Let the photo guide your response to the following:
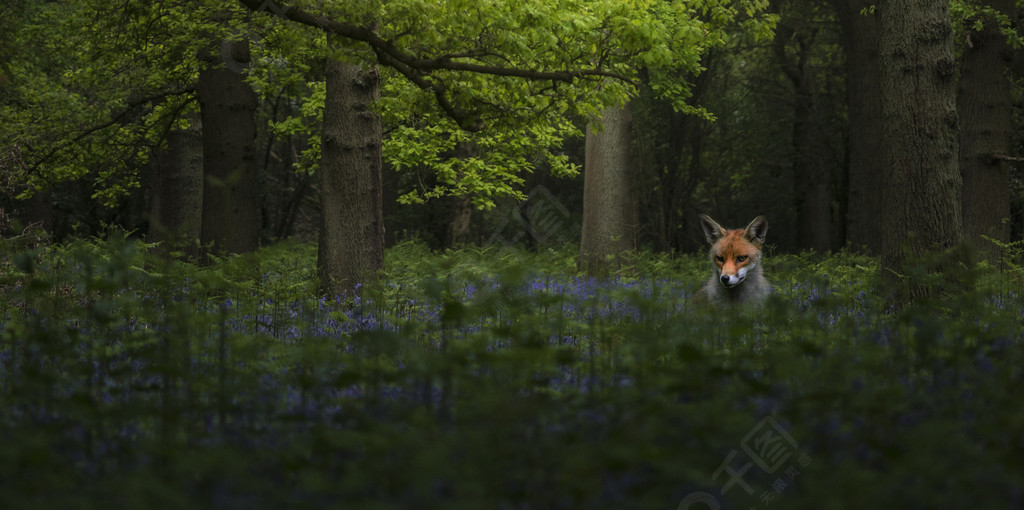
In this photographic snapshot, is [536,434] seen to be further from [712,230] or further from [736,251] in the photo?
[712,230]

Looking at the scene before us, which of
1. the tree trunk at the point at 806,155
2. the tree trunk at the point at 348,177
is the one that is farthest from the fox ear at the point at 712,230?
the tree trunk at the point at 806,155

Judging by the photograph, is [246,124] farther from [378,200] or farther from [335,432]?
[335,432]

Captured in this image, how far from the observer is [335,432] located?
10.8 ft

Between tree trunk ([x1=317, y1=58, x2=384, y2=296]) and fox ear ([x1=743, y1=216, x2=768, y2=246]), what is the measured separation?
460cm

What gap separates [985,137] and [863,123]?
4.89 metres

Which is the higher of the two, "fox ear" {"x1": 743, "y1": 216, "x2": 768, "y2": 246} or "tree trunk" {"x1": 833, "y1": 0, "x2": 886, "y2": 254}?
"tree trunk" {"x1": 833, "y1": 0, "x2": 886, "y2": 254}

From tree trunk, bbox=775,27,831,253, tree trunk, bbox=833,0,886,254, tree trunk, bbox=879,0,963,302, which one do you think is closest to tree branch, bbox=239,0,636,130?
tree trunk, bbox=879,0,963,302

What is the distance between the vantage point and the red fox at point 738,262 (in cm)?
844

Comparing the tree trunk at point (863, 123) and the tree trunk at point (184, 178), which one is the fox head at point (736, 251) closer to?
the tree trunk at point (863, 123)

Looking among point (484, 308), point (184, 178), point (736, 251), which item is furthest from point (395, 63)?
point (184, 178)

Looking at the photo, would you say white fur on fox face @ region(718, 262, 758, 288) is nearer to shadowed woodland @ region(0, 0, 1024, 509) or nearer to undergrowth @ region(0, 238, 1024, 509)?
shadowed woodland @ region(0, 0, 1024, 509)

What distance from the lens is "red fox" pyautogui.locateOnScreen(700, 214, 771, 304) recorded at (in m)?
8.44

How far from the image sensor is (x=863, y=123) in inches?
743

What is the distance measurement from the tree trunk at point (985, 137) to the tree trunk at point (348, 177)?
9.82 metres
